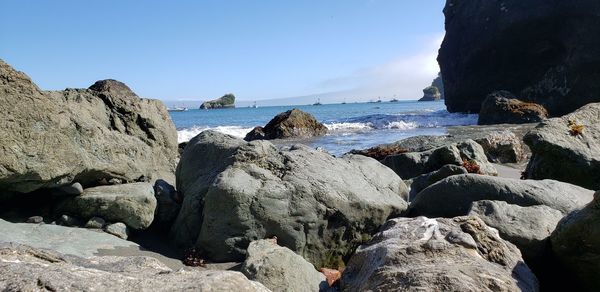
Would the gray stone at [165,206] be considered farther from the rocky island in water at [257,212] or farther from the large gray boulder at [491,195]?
the large gray boulder at [491,195]

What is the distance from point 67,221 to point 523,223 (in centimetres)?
510

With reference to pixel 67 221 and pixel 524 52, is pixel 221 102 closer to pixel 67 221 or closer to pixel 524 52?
pixel 524 52

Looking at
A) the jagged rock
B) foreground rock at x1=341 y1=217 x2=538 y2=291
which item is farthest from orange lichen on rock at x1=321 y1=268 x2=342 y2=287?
the jagged rock

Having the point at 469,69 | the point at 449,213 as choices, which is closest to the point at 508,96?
the point at 469,69

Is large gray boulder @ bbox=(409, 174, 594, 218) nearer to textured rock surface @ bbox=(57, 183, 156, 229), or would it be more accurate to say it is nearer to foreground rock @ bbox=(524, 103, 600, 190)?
foreground rock @ bbox=(524, 103, 600, 190)

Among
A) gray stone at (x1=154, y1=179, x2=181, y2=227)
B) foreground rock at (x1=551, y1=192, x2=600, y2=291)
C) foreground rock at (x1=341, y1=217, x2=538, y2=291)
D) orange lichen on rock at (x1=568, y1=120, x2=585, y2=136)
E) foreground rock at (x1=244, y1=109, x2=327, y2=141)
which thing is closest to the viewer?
foreground rock at (x1=341, y1=217, x2=538, y2=291)

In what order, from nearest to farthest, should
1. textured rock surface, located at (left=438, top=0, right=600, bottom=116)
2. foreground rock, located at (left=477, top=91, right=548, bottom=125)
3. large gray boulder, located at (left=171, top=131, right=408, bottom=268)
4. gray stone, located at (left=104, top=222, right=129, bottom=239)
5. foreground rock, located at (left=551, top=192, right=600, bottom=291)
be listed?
foreground rock, located at (left=551, top=192, right=600, bottom=291) < large gray boulder, located at (left=171, top=131, right=408, bottom=268) < gray stone, located at (left=104, top=222, right=129, bottom=239) < foreground rock, located at (left=477, top=91, right=548, bottom=125) < textured rock surface, located at (left=438, top=0, right=600, bottom=116)

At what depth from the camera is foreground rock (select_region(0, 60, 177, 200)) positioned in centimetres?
526

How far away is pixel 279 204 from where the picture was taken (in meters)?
5.84

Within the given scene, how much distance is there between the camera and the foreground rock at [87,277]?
7.20 ft

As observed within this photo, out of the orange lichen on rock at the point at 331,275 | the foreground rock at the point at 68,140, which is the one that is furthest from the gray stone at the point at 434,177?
the foreground rock at the point at 68,140

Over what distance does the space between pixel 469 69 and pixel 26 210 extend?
143ft

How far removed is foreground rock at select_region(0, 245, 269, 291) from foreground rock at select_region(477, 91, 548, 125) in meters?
27.9

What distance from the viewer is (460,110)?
1802 inches
